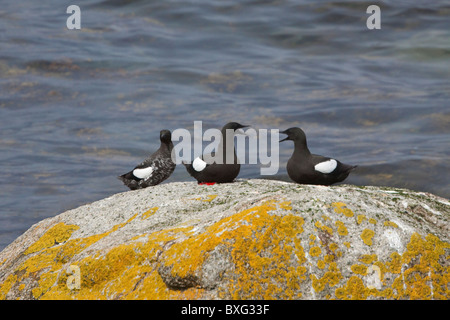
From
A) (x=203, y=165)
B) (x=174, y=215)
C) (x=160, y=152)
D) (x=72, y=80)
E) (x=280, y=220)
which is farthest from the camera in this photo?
(x=72, y=80)

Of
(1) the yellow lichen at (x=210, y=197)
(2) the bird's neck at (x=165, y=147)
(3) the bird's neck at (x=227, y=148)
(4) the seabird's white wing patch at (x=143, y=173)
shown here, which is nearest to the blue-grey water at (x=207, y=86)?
(4) the seabird's white wing patch at (x=143, y=173)

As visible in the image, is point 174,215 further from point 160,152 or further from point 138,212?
point 160,152

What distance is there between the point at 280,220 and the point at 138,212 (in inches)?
88.4

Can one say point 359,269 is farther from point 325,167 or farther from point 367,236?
point 325,167

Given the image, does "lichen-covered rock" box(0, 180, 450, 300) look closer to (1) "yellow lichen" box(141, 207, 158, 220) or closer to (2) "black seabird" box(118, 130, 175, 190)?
(1) "yellow lichen" box(141, 207, 158, 220)

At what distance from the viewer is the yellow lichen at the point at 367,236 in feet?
18.9

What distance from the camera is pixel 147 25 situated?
29203mm

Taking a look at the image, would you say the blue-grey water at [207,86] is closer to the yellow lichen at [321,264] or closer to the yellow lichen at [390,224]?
the yellow lichen at [321,264]

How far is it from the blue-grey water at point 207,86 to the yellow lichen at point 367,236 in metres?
10.6

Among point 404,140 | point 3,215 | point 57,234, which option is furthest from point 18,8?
point 57,234

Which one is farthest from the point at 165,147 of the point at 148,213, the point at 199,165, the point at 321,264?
the point at 321,264

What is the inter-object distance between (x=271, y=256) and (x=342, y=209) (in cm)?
91

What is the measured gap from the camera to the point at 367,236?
5797 millimetres

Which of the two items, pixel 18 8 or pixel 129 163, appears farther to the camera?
pixel 18 8
